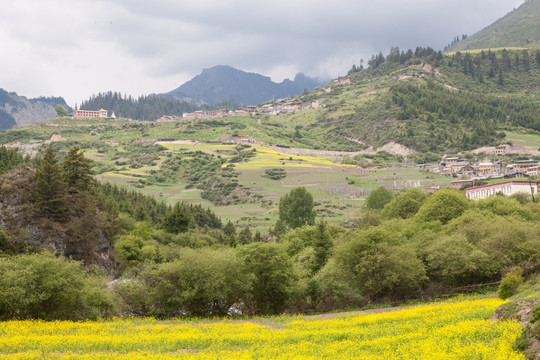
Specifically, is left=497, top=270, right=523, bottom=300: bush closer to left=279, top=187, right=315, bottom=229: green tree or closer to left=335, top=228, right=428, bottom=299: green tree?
left=335, top=228, right=428, bottom=299: green tree

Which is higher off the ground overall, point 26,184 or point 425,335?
point 26,184

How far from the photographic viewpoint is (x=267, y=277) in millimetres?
43469

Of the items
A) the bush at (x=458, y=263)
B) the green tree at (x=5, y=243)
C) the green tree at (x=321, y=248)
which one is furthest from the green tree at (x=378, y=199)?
the green tree at (x=5, y=243)

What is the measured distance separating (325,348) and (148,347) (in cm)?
916

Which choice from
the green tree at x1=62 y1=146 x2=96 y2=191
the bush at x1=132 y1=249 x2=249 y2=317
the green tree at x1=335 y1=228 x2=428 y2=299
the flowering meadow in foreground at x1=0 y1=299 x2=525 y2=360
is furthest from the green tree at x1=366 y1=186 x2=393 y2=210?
the flowering meadow in foreground at x1=0 y1=299 x2=525 y2=360

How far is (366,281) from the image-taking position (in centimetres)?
4519

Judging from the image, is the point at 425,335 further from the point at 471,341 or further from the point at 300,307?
the point at 300,307

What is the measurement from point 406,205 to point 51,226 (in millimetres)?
57387

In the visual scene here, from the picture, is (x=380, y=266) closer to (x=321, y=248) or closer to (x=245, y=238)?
(x=321, y=248)

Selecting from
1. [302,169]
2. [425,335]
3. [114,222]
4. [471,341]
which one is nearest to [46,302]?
[425,335]

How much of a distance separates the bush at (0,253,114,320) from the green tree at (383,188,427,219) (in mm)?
59659

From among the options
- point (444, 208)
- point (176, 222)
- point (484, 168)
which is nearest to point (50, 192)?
point (176, 222)

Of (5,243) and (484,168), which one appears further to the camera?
(484,168)

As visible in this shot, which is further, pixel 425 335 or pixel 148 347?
pixel 148 347
